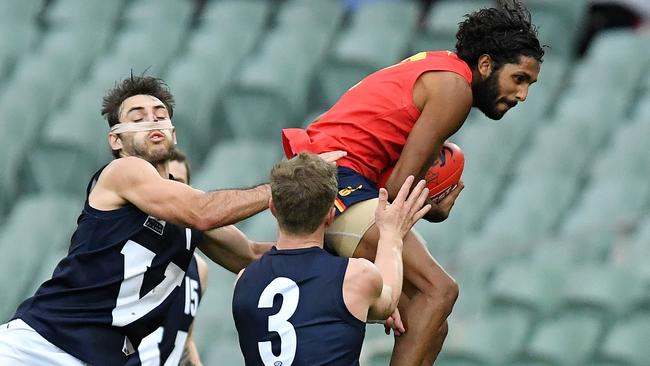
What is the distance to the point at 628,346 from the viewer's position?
936 centimetres

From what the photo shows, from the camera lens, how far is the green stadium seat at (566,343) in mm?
9477

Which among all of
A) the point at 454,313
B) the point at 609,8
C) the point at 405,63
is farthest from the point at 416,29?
the point at 405,63

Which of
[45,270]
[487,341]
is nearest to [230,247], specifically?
[487,341]

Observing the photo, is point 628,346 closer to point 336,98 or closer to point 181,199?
point 336,98

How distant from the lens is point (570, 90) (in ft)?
40.4

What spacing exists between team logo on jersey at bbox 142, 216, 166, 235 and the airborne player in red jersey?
1.97 ft

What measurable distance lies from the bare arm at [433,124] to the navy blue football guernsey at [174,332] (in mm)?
1239

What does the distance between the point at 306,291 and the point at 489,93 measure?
1.11 m

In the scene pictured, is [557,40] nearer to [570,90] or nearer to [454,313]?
[570,90]

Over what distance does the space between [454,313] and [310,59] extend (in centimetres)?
336

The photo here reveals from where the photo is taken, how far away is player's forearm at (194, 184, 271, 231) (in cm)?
598

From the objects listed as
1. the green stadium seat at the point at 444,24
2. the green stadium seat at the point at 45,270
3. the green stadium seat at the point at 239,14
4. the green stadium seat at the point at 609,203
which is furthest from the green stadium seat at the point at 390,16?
the green stadium seat at the point at 45,270

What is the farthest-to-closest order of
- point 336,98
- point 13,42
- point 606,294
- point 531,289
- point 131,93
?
point 13,42 → point 336,98 → point 531,289 → point 606,294 → point 131,93

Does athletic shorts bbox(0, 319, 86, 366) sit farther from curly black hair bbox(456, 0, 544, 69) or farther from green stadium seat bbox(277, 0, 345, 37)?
green stadium seat bbox(277, 0, 345, 37)
